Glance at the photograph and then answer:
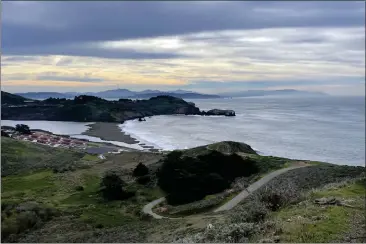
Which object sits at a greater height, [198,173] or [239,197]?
[198,173]

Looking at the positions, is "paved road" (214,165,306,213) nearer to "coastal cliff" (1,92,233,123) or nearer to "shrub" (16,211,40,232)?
"shrub" (16,211,40,232)

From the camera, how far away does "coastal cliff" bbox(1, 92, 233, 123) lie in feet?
400

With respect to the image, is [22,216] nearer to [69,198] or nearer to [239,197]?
[69,198]

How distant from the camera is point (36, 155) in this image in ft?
136

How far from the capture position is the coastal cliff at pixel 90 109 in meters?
122

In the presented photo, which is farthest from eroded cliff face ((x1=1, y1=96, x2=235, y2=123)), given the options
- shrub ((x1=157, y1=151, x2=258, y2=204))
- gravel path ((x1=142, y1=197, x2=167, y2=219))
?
gravel path ((x1=142, y1=197, x2=167, y2=219))

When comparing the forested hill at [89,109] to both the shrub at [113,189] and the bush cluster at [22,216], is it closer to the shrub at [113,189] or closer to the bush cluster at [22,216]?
the shrub at [113,189]

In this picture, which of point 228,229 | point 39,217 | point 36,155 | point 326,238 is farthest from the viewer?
point 36,155

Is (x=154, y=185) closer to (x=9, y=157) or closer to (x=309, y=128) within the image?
(x=9, y=157)

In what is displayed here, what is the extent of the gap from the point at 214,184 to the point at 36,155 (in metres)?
22.4

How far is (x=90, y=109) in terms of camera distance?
123750 mm

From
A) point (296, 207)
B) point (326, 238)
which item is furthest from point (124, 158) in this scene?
point (326, 238)

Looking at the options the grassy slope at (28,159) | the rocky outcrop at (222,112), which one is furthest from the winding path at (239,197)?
the rocky outcrop at (222,112)

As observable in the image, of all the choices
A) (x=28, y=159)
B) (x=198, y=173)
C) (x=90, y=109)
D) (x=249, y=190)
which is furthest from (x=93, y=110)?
(x=249, y=190)
